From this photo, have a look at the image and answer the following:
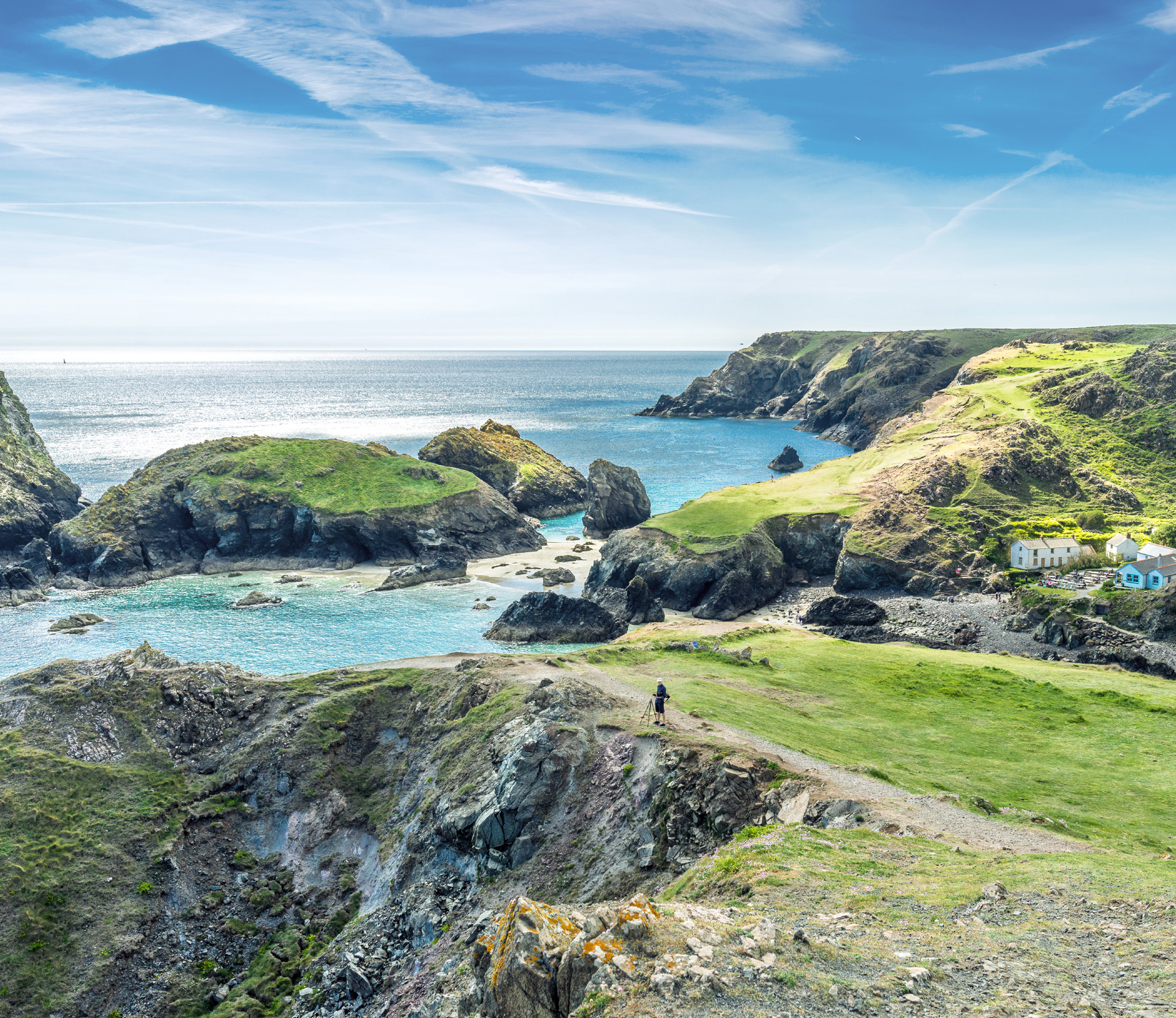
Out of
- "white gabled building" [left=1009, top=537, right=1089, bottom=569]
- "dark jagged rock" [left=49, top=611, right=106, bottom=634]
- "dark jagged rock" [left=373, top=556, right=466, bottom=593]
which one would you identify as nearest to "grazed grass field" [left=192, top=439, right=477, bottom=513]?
"dark jagged rock" [left=373, top=556, right=466, bottom=593]

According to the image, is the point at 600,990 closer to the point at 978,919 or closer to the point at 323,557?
the point at 978,919

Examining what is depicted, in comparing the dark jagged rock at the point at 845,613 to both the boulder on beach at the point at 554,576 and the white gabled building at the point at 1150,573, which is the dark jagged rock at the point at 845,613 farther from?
the boulder on beach at the point at 554,576

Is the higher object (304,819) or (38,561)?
(38,561)

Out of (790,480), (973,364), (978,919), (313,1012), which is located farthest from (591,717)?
(973,364)

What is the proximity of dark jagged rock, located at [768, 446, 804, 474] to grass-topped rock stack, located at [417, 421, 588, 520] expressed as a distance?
155 ft

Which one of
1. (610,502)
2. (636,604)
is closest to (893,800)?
(636,604)

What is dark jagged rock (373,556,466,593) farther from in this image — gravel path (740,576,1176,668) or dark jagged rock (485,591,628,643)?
gravel path (740,576,1176,668)

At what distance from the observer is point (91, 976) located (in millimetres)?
30016

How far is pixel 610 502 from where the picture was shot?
11275 cm

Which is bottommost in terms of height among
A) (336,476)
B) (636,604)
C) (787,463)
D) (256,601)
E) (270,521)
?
(256,601)

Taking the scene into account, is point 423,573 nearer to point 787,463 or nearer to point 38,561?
point 38,561

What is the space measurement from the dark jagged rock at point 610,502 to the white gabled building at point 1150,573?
62.4 metres

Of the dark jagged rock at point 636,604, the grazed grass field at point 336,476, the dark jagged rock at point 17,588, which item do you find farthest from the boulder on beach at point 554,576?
the dark jagged rock at point 17,588

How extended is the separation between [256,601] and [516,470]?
58066 millimetres
